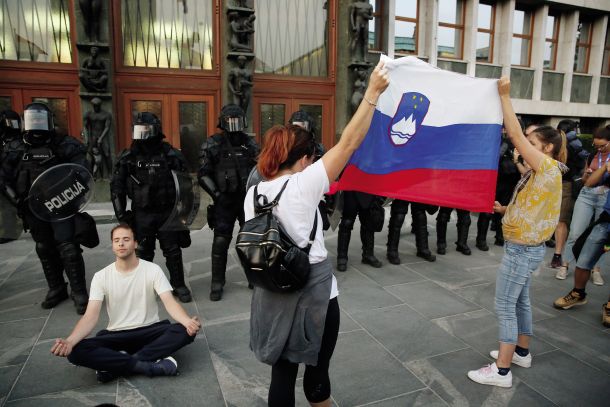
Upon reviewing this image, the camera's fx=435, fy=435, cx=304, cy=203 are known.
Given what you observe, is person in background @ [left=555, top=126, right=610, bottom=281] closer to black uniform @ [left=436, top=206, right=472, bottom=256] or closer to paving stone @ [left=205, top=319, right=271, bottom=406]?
black uniform @ [left=436, top=206, right=472, bottom=256]

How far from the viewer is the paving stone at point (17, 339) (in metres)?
3.34

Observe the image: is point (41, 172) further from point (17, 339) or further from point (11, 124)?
point (17, 339)

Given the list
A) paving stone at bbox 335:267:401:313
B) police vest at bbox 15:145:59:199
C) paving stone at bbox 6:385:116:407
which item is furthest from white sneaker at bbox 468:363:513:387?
police vest at bbox 15:145:59:199

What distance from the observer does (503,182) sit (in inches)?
258

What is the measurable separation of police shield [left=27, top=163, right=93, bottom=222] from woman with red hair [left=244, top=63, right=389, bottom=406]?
9.31 feet

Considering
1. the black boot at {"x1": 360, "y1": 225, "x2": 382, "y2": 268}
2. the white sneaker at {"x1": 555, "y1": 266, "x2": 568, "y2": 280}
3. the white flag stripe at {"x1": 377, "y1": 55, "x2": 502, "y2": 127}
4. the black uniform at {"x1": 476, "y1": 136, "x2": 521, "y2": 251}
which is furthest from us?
the black uniform at {"x1": 476, "y1": 136, "x2": 521, "y2": 251}

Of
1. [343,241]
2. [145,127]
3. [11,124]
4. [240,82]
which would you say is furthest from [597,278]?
[240,82]

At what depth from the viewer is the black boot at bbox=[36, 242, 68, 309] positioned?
170 inches

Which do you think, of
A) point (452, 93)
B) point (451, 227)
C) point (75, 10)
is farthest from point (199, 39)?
point (452, 93)

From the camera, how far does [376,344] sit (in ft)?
11.9

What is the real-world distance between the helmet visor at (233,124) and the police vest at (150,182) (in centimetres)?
70

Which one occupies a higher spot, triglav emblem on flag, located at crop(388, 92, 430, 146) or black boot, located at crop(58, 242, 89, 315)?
triglav emblem on flag, located at crop(388, 92, 430, 146)

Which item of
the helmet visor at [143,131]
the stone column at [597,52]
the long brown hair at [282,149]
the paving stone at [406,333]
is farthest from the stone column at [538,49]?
Answer: the long brown hair at [282,149]

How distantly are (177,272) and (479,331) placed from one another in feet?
9.94
